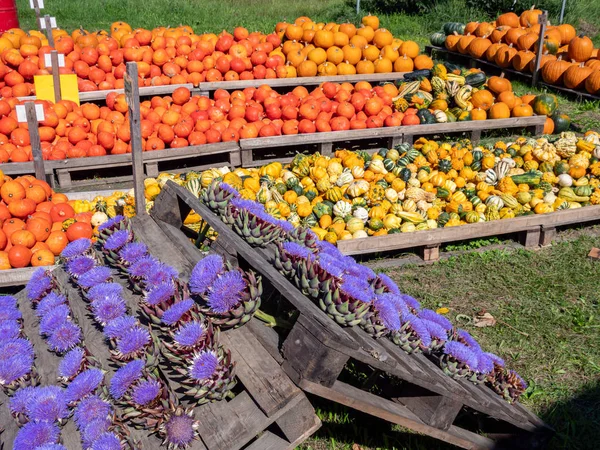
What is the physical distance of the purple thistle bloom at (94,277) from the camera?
10.2 feet

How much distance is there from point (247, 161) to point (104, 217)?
7.64 feet

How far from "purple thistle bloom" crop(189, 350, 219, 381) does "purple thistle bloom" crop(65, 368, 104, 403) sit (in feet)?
1.56

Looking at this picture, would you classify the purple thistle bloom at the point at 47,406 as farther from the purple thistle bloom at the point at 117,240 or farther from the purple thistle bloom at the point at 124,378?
the purple thistle bloom at the point at 117,240

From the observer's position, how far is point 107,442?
2197mm

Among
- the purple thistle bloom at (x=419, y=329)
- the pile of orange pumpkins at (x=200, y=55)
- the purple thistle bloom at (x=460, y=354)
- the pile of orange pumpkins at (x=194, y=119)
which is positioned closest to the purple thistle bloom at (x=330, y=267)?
the purple thistle bloom at (x=419, y=329)

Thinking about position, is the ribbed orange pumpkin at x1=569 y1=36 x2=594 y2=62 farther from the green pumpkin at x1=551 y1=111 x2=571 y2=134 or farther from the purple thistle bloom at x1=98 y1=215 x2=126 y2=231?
the purple thistle bloom at x1=98 y1=215 x2=126 y2=231

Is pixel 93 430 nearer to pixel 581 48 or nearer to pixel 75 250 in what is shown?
pixel 75 250

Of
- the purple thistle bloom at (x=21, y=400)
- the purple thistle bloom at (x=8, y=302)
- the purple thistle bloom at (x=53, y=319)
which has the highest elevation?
the purple thistle bloom at (x=53, y=319)

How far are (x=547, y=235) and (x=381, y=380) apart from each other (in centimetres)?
352

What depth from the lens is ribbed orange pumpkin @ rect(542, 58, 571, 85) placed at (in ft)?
33.5

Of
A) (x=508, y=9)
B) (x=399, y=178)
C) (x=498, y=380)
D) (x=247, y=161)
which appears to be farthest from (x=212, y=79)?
(x=508, y=9)

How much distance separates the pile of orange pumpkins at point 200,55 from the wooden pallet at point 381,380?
6036mm

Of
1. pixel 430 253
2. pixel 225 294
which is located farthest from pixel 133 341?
pixel 430 253

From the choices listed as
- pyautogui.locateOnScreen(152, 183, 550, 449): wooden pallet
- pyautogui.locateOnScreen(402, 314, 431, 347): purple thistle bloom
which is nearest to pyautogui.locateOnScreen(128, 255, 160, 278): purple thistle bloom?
pyautogui.locateOnScreen(152, 183, 550, 449): wooden pallet
